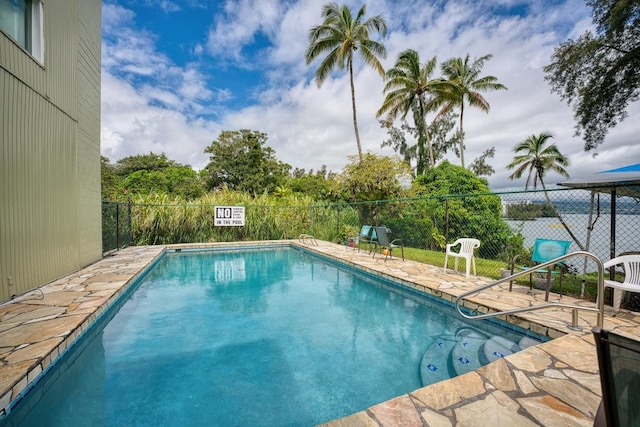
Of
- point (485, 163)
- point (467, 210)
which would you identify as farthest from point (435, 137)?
point (467, 210)

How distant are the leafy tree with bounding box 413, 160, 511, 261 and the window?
10.0 m

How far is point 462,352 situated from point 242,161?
2393cm

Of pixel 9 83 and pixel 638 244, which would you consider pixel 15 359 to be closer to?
pixel 9 83

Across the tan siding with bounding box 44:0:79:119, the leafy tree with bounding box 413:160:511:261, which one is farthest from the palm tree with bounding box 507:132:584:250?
the tan siding with bounding box 44:0:79:119

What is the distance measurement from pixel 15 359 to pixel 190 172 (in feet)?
110

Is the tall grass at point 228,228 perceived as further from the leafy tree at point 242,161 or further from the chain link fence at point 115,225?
the leafy tree at point 242,161

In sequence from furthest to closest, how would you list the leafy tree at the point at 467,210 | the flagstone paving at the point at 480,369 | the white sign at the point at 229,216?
1. the white sign at the point at 229,216
2. the leafy tree at the point at 467,210
3. the flagstone paving at the point at 480,369

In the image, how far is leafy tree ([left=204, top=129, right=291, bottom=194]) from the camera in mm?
24625

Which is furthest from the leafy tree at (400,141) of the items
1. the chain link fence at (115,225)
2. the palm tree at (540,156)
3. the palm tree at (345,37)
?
the chain link fence at (115,225)

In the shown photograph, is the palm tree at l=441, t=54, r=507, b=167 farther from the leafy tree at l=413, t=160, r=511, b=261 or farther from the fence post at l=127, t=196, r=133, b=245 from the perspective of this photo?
the fence post at l=127, t=196, r=133, b=245

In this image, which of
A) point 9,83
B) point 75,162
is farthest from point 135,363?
point 75,162

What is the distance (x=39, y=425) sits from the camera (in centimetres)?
198

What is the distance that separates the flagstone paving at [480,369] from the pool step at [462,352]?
35cm

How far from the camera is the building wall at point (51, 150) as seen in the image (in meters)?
3.69
